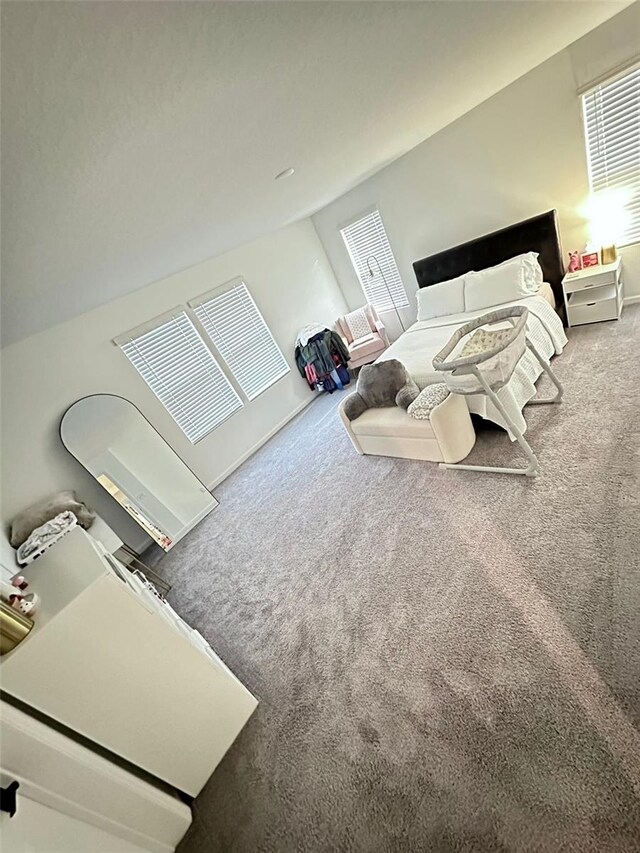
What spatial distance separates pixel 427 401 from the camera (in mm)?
2662

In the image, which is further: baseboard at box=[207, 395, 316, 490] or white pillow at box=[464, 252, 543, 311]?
baseboard at box=[207, 395, 316, 490]

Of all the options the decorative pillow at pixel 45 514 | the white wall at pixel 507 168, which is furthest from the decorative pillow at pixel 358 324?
the decorative pillow at pixel 45 514

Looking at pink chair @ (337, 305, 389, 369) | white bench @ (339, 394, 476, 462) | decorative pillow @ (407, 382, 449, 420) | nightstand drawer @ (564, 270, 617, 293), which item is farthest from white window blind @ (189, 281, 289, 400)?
nightstand drawer @ (564, 270, 617, 293)

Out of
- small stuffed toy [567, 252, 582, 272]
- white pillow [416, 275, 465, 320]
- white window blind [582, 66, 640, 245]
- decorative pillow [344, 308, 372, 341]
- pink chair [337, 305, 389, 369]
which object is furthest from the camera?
decorative pillow [344, 308, 372, 341]

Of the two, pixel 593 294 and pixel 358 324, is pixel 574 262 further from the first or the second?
pixel 358 324

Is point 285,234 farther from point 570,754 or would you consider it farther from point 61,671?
point 570,754

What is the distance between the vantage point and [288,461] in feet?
13.0

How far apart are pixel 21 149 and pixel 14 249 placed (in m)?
0.65

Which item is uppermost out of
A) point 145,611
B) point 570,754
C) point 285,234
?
point 285,234

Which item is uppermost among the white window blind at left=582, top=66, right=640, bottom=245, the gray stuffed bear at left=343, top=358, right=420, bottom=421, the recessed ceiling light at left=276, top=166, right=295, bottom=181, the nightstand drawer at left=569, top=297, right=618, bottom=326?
the recessed ceiling light at left=276, top=166, right=295, bottom=181

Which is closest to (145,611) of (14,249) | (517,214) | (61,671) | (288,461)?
(61,671)

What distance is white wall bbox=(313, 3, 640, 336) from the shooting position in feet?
9.41

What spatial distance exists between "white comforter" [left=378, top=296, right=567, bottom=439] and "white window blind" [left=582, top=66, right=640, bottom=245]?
103 cm

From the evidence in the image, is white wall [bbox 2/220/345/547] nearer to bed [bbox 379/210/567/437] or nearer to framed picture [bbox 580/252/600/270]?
bed [bbox 379/210/567/437]
